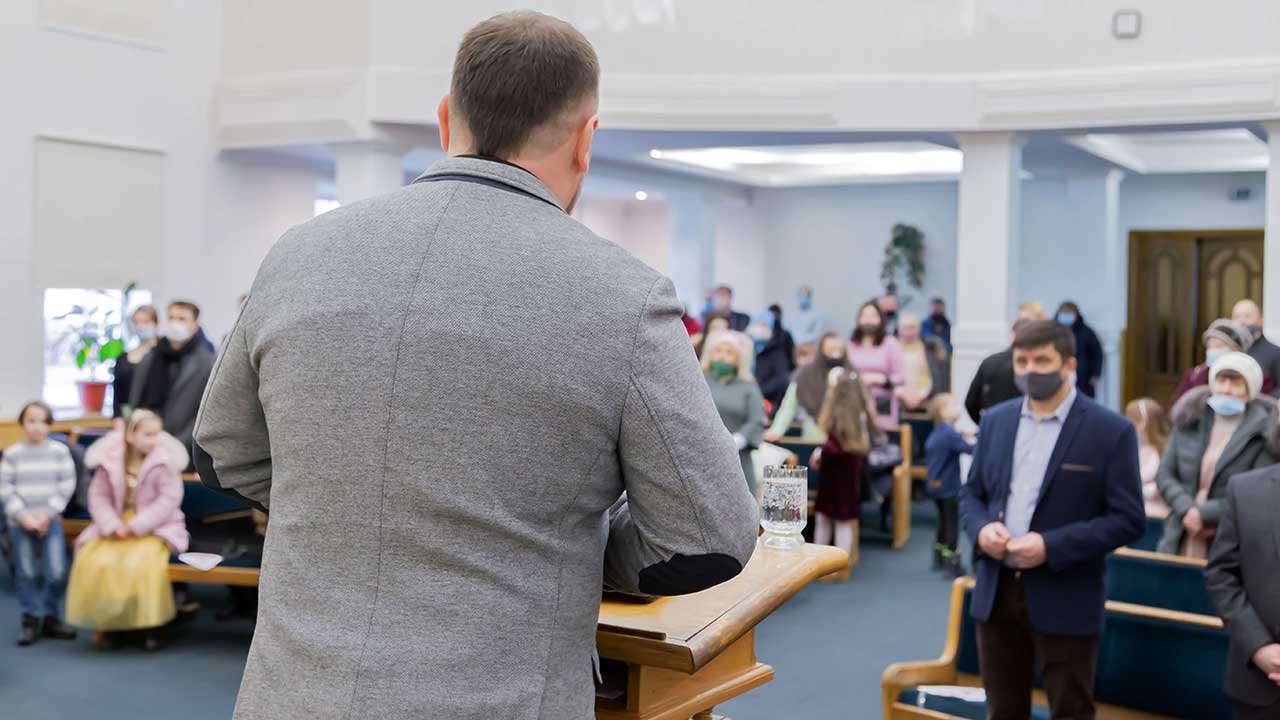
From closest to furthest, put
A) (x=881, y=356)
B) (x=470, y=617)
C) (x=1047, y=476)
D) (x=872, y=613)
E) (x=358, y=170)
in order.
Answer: (x=470, y=617) → (x=1047, y=476) → (x=872, y=613) → (x=881, y=356) → (x=358, y=170)

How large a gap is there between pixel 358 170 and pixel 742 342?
15.6 ft

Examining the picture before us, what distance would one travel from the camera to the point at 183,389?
8.27 m

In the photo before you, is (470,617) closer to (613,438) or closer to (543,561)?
(543,561)

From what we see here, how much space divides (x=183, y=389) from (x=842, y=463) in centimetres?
426

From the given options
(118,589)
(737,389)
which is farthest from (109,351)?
(737,389)

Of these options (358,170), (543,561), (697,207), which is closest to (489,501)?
(543,561)

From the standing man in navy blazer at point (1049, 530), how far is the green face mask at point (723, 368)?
12.6 feet

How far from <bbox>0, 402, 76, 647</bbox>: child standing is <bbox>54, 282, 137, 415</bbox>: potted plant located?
433 centimetres

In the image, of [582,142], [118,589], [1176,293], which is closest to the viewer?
[582,142]

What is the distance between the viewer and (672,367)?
1.35m

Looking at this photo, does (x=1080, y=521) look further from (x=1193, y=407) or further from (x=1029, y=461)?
(x=1193, y=407)

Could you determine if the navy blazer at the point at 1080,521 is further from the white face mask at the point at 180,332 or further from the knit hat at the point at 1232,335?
the white face mask at the point at 180,332

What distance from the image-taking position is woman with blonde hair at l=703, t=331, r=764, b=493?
26.5 ft

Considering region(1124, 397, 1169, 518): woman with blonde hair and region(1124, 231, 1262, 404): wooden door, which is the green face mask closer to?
region(1124, 397, 1169, 518): woman with blonde hair
